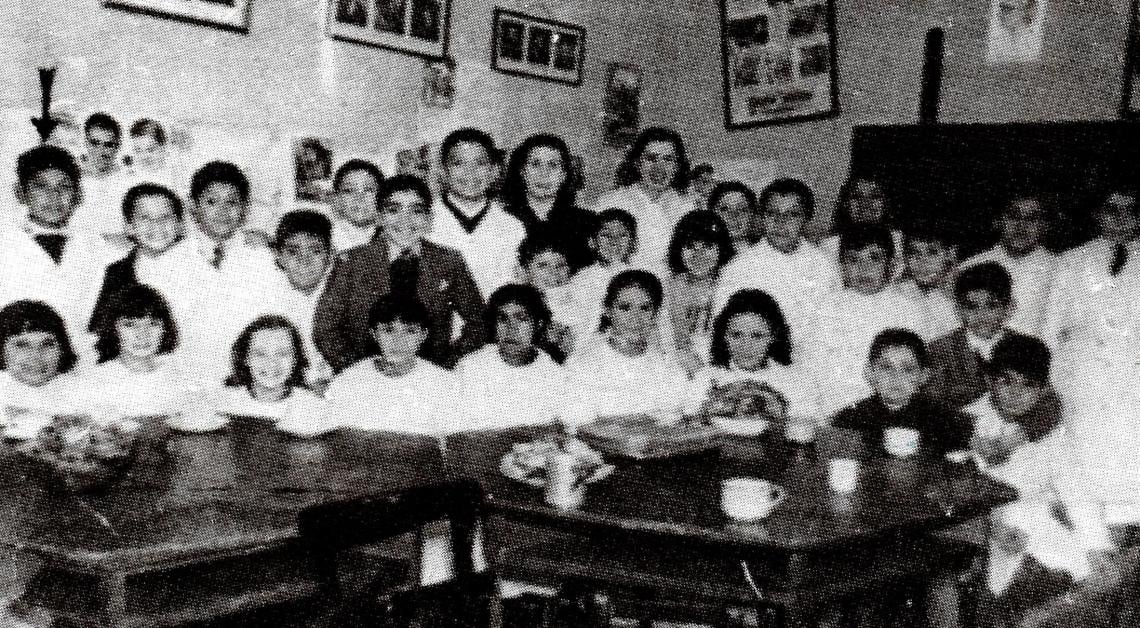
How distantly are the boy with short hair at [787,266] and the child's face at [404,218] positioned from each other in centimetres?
115

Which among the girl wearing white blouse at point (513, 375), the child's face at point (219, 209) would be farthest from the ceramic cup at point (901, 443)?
the child's face at point (219, 209)

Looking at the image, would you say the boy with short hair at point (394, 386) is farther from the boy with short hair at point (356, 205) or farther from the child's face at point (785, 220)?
the child's face at point (785, 220)

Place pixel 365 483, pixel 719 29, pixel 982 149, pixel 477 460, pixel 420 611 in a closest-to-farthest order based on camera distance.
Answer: pixel 420 611 < pixel 365 483 < pixel 477 460 < pixel 982 149 < pixel 719 29

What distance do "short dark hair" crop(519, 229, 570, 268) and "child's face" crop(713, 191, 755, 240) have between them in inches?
25.4

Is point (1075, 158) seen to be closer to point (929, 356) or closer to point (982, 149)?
point (982, 149)

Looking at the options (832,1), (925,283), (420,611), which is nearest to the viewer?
(420,611)

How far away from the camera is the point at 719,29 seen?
4566 mm

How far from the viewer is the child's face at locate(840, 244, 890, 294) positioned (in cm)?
314

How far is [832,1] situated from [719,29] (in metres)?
0.57

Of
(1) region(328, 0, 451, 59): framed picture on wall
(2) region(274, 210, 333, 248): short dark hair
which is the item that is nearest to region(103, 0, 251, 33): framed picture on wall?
(1) region(328, 0, 451, 59): framed picture on wall

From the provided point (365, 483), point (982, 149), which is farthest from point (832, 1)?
point (365, 483)

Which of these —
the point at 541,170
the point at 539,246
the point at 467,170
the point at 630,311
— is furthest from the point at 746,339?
the point at 467,170

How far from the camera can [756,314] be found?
3051 millimetres

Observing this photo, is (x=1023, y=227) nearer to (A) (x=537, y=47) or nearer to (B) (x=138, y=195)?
(A) (x=537, y=47)
